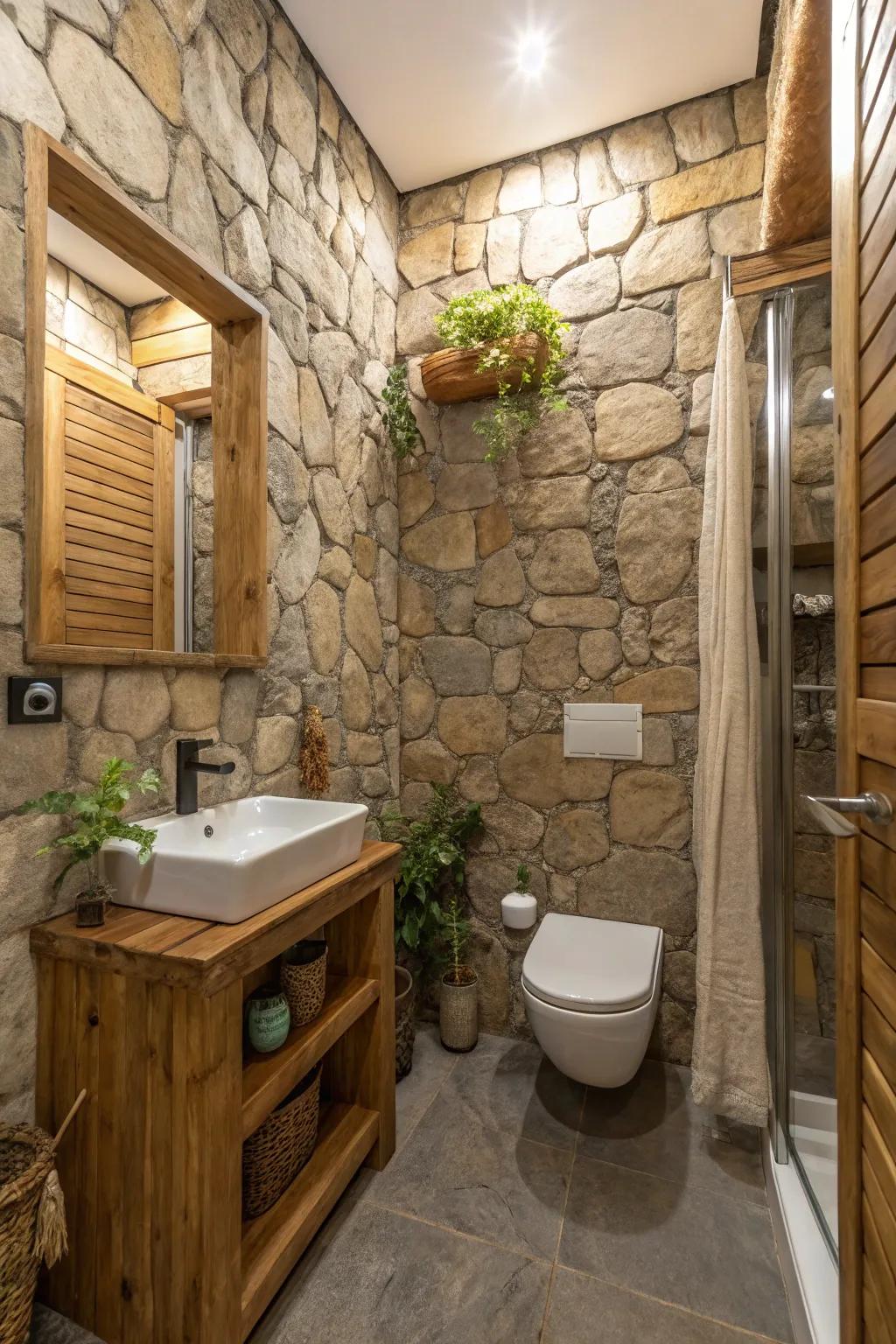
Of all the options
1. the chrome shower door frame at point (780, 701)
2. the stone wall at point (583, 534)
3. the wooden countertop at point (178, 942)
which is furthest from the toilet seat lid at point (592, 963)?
the wooden countertop at point (178, 942)

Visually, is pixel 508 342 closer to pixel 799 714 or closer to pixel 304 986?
pixel 799 714

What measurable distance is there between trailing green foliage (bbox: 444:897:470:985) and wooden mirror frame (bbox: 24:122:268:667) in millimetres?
1219

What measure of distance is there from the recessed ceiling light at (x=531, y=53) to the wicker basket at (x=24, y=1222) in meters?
3.07

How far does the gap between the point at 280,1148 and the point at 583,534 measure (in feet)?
6.63

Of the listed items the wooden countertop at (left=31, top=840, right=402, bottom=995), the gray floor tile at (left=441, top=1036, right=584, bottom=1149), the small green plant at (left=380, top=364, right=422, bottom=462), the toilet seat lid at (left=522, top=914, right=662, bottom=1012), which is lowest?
the gray floor tile at (left=441, top=1036, right=584, bottom=1149)

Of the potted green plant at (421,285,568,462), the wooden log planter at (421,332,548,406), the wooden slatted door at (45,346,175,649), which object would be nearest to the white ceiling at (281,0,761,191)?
the potted green plant at (421,285,568,462)

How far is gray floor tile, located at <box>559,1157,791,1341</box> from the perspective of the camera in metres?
1.33

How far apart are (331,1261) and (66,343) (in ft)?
8.93

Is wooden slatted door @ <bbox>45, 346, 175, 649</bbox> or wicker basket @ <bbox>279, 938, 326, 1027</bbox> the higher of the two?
wooden slatted door @ <bbox>45, 346, 175, 649</bbox>

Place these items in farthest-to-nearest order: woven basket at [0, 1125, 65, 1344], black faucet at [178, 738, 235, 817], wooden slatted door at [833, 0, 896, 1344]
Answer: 1. black faucet at [178, 738, 235, 817]
2. woven basket at [0, 1125, 65, 1344]
3. wooden slatted door at [833, 0, 896, 1344]

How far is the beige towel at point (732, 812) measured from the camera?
1.71 meters

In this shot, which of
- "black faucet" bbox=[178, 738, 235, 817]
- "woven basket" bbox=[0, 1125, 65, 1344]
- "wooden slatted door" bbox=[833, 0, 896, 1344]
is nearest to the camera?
"wooden slatted door" bbox=[833, 0, 896, 1344]

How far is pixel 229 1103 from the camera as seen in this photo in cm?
111

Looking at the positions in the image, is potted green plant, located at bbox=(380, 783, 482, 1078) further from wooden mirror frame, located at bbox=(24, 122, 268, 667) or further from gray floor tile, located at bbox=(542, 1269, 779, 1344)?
wooden mirror frame, located at bbox=(24, 122, 268, 667)
